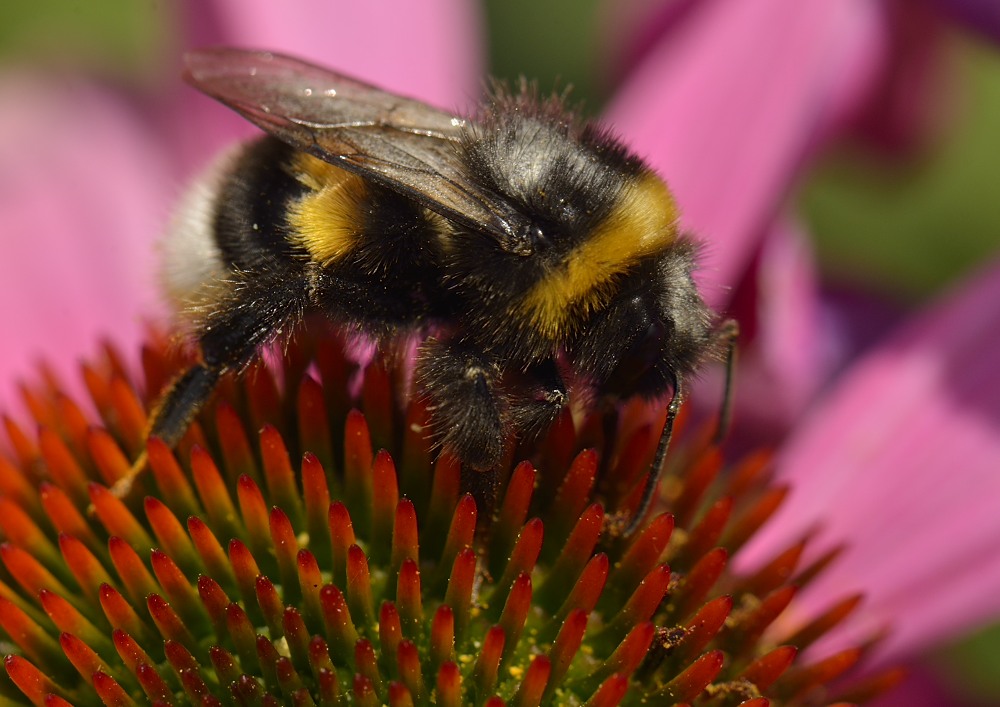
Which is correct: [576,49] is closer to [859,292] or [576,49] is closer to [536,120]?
[859,292]

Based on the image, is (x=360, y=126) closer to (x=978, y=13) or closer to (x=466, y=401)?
(x=466, y=401)

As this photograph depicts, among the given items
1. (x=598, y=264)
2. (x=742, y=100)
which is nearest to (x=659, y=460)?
(x=598, y=264)

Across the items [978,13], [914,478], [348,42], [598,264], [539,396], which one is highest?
[978,13]

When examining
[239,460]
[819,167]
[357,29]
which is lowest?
[239,460]

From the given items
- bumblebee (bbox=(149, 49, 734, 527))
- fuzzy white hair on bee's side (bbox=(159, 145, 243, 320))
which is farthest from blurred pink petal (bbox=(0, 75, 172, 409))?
bumblebee (bbox=(149, 49, 734, 527))

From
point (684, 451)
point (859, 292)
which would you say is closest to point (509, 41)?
point (859, 292)

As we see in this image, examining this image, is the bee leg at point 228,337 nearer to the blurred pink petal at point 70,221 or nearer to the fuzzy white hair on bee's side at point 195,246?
the fuzzy white hair on bee's side at point 195,246
